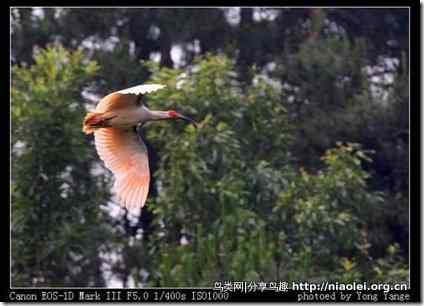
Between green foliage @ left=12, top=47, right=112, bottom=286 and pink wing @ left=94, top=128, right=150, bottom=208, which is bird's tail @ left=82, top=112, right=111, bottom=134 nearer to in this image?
pink wing @ left=94, top=128, right=150, bottom=208

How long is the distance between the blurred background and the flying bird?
168 inches

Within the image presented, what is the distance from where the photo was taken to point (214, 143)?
18.0 m

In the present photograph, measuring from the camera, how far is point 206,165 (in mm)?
18234

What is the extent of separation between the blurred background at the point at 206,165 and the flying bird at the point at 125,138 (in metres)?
4.26

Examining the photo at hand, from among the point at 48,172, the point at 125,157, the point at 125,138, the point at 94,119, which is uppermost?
the point at 94,119

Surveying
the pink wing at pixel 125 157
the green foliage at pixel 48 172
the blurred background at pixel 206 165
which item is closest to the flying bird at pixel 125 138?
the pink wing at pixel 125 157

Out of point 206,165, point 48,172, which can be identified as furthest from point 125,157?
point 48,172

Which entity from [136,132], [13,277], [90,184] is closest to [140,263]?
[90,184]

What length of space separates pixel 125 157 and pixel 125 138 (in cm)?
15

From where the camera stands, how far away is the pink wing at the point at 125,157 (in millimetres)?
12102

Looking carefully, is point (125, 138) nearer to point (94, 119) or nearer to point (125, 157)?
point (125, 157)

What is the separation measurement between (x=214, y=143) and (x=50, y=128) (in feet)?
6.42

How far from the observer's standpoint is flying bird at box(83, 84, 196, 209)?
38.5 feet

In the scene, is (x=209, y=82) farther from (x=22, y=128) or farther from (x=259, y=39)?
(x=259, y=39)
